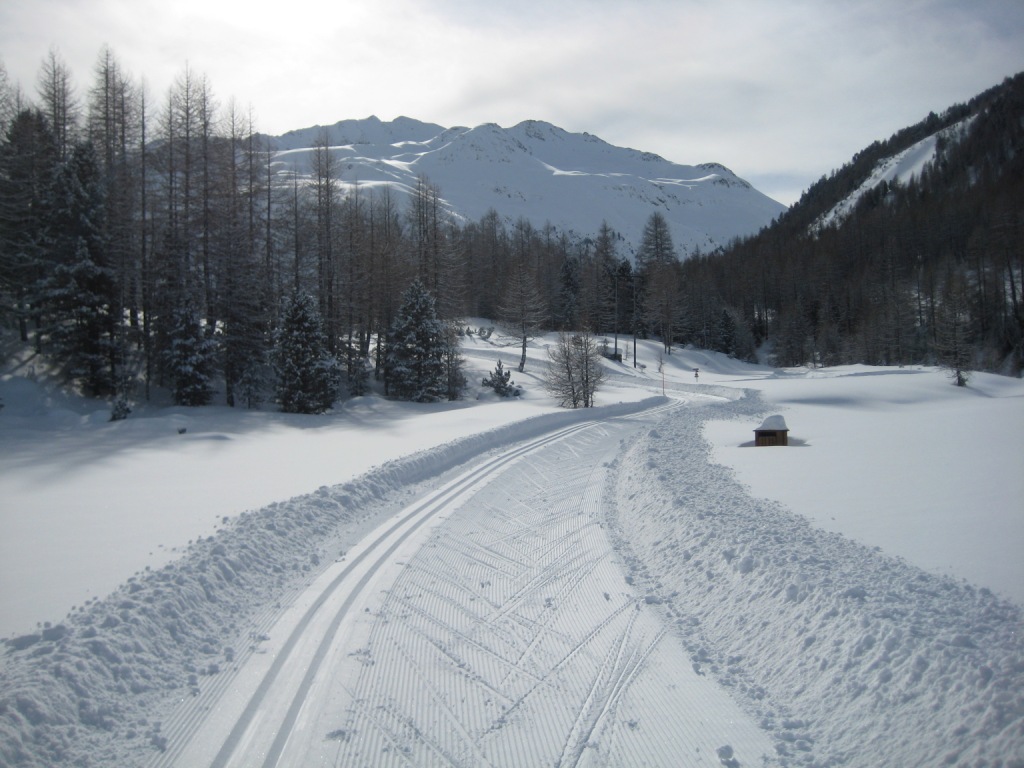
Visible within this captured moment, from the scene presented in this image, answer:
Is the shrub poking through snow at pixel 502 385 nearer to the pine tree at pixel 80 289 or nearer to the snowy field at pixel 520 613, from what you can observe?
the pine tree at pixel 80 289

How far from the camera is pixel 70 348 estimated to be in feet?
68.2

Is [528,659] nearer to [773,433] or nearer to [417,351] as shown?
[773,433]

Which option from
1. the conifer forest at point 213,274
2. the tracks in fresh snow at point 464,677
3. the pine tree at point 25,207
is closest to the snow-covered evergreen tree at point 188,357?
the conifer forest at point 213,274

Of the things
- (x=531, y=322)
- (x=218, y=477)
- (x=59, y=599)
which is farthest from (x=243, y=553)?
(x=531, y=322)

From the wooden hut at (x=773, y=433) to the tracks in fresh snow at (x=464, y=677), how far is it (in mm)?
11013

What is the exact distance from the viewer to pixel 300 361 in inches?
945

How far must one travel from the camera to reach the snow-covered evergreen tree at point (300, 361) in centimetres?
2378

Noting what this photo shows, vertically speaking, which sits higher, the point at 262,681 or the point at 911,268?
the point at 911,268

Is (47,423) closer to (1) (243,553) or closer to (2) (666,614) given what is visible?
(1) (243,553)

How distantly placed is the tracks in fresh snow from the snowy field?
0.03m

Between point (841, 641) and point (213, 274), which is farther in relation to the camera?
point (213, 274)

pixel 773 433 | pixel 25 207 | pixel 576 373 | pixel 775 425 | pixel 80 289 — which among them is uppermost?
pixel 25 207

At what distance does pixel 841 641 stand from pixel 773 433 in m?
13.5

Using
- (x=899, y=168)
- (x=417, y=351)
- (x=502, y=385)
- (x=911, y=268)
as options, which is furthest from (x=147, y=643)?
(x=899, y=168)
